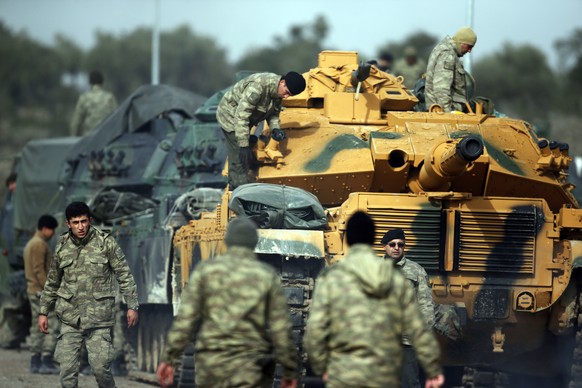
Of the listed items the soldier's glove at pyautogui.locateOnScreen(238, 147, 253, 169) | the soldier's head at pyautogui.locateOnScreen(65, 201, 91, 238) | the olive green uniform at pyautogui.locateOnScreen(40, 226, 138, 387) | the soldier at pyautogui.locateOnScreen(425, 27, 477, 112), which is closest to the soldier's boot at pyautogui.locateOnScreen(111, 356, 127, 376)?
the soldier's glove at pyautogui.locateOnScreen(238, 147, 253, 169)

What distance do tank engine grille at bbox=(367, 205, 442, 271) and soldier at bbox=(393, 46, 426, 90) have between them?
10.6 meters

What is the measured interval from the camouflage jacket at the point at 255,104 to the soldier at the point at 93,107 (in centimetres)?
1117

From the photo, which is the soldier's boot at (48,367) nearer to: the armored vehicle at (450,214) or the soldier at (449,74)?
the armored vehicle at (450,214)

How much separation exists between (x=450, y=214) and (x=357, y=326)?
5.50 m

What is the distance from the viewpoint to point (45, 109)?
72.9 m

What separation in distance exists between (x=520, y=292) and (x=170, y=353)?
559cm

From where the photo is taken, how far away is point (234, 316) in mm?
10383

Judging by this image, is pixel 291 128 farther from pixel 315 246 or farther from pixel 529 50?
pixel 529 50

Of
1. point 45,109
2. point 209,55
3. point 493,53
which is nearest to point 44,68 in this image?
point 45,109

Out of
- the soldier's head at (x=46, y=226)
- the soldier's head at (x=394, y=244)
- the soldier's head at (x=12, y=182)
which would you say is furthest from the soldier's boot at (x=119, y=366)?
the soldier's head at (x=394, y=244)

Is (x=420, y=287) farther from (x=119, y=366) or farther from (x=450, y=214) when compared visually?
(x=119, y=366)

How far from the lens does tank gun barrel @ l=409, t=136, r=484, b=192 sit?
14.9 m

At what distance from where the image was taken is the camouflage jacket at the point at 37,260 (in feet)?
63.7

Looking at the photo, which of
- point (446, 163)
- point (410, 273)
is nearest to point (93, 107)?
point (446, 163)
